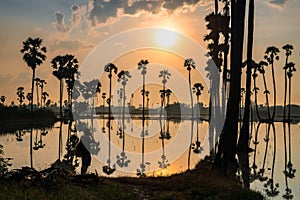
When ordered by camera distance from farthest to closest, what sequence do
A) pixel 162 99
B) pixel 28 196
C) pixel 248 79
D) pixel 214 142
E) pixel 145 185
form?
pixel 162 99 → pixel 214 142 → pixel 248 79 → pixel 145 185 → pixel 28 196

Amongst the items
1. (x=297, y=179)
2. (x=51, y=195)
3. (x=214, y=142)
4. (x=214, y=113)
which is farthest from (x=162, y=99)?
(x=51, y=195)

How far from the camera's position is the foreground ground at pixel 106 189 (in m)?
11.6

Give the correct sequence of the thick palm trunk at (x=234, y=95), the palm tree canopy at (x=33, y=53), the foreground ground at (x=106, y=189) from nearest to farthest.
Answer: the foreground ground at (x=106, y=189)
the thick palm trunk at (x=234, y=95)
the palm tree canopy at (x=33, y=53)

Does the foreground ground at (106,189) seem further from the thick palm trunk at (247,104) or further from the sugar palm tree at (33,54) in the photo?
the sugar palm tree at (33,54)

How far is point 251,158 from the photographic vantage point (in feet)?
104

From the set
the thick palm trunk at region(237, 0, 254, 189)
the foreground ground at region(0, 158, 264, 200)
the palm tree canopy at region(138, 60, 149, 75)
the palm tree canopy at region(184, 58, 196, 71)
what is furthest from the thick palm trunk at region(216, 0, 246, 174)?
the palm tree canopy at region(138, 60, 149, 75)

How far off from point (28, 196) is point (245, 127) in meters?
22.9

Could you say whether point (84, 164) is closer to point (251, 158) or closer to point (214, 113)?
point (251, 158)

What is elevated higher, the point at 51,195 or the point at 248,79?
the point at 248,79

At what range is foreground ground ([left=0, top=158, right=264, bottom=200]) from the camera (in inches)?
455

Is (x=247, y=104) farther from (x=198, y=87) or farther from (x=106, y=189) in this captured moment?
(x=198, y=87)

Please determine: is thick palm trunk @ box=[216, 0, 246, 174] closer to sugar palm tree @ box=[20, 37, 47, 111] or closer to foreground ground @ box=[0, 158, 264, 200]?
foreground ground @ box=[0, 158, 264, 200]

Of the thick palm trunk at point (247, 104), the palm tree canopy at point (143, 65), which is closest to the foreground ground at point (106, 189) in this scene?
the thick palm trunk at point (247, 104)

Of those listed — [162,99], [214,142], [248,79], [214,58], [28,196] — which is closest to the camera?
[28,196]
